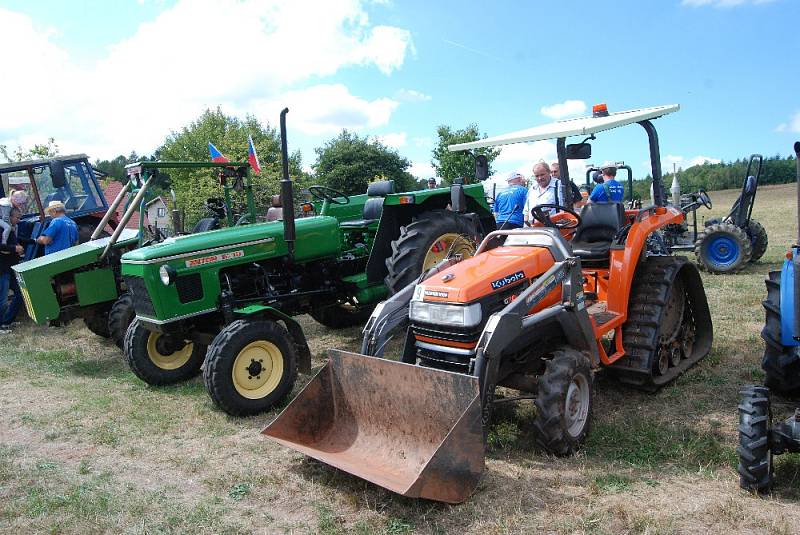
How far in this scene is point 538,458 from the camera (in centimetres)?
363

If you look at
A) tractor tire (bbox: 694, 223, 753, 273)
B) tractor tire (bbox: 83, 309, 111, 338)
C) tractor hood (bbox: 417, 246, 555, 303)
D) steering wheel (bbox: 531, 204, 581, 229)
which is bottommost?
tractor tire (bbox: 694, 223, 753, 273)

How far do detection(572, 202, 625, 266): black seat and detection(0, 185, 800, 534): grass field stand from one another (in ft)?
3.22

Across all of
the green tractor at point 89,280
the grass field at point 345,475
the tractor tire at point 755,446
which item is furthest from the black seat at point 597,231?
the green tractor at point 89,280

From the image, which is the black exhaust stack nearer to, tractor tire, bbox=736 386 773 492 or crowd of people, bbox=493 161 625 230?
crowd of people, bbox=493 161 625 230

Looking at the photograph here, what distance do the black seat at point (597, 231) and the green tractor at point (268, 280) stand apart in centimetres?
99

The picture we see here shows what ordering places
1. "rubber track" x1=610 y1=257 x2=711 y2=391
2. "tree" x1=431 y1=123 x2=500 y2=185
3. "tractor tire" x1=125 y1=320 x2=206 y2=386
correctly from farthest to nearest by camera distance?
"tree" x1=431 y1=123 x2=500 y2=185, "tractor tire" x1=125 y1=320 x2=206 y2=386, "rubber track" x1=610 y1=257 x2=711 y2=391

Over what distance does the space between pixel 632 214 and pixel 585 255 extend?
2.51 feet

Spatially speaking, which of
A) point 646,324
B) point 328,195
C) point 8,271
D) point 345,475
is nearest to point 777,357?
point 646,324

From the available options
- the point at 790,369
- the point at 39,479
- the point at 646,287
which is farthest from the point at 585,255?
the point at 39,479

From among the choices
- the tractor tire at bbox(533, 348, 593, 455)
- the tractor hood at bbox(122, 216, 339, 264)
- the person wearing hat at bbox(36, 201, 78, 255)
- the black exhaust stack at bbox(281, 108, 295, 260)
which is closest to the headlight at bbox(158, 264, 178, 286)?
the tractor hood at bbox(122, 216, 339, 264)

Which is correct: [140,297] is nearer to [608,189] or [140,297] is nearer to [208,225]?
[208,225]

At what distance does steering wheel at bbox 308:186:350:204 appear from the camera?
22.8 feet

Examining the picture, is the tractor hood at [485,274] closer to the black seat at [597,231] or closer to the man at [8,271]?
the black seat at [597,231]

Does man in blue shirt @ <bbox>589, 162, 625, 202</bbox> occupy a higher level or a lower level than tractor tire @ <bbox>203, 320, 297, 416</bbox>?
higher
